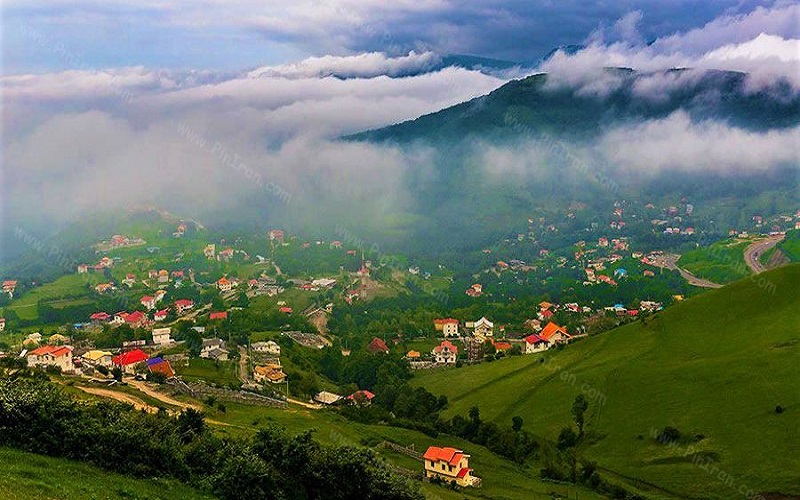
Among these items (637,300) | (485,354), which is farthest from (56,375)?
(637,300)

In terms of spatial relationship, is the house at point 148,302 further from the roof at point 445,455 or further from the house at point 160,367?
the roof at point 445,455

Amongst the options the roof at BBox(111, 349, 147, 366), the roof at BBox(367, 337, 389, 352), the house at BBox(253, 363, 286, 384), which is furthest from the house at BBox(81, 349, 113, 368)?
the roof at BBox(367, 337, 389, 352)

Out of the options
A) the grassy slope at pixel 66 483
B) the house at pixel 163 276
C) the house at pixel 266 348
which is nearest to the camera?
the grassy slope at pixel 66 483

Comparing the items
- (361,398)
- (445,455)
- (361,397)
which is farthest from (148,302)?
(445,455)

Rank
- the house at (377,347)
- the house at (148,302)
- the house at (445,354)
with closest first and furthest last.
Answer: the house at (445,354) → the house at (377,347) → the house at (148,302)

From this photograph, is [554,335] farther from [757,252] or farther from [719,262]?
[757,252]

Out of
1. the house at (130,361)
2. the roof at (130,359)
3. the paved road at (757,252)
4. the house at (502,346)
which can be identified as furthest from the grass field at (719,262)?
the house at (130,361)

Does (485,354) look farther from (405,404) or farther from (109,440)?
(109,440)
